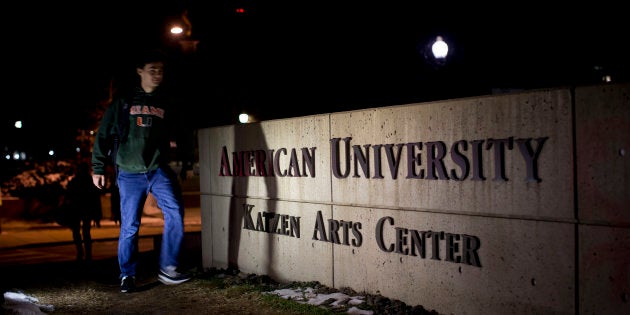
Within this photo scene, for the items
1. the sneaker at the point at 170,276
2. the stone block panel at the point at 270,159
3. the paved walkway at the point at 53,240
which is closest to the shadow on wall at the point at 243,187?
the stone block panel at the point at 270,159

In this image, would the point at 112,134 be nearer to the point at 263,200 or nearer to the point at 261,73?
the point at 263,200

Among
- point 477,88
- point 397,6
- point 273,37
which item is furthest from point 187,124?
point 273,37

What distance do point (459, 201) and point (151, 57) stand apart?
3.50 metres

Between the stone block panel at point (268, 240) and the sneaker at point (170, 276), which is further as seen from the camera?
the sneaker at point (170, 276)

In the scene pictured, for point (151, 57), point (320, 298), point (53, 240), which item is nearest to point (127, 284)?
point (320, 298)

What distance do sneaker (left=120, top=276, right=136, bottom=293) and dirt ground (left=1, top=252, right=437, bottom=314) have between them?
5 centimetres

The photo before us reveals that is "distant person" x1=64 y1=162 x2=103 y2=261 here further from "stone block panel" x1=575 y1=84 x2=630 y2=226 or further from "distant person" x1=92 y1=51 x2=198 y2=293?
"stone block panel" x1=575 y1=84 x2=630 y2=226

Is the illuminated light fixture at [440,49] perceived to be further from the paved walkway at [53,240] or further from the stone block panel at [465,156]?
the stone block panel at [465,156]

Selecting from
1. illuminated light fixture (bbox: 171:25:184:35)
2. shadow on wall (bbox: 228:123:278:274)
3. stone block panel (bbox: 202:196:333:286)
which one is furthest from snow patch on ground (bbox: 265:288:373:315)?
illuminated light fixture (bbox: 171:25:184:35)

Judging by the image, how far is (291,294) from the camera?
586 centimetres

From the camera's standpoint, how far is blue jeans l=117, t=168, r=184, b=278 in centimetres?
636

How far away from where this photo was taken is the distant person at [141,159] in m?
6.36

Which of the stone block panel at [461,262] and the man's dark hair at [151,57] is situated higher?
the man's dark hair at [151,57]

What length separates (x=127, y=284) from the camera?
6336mm
